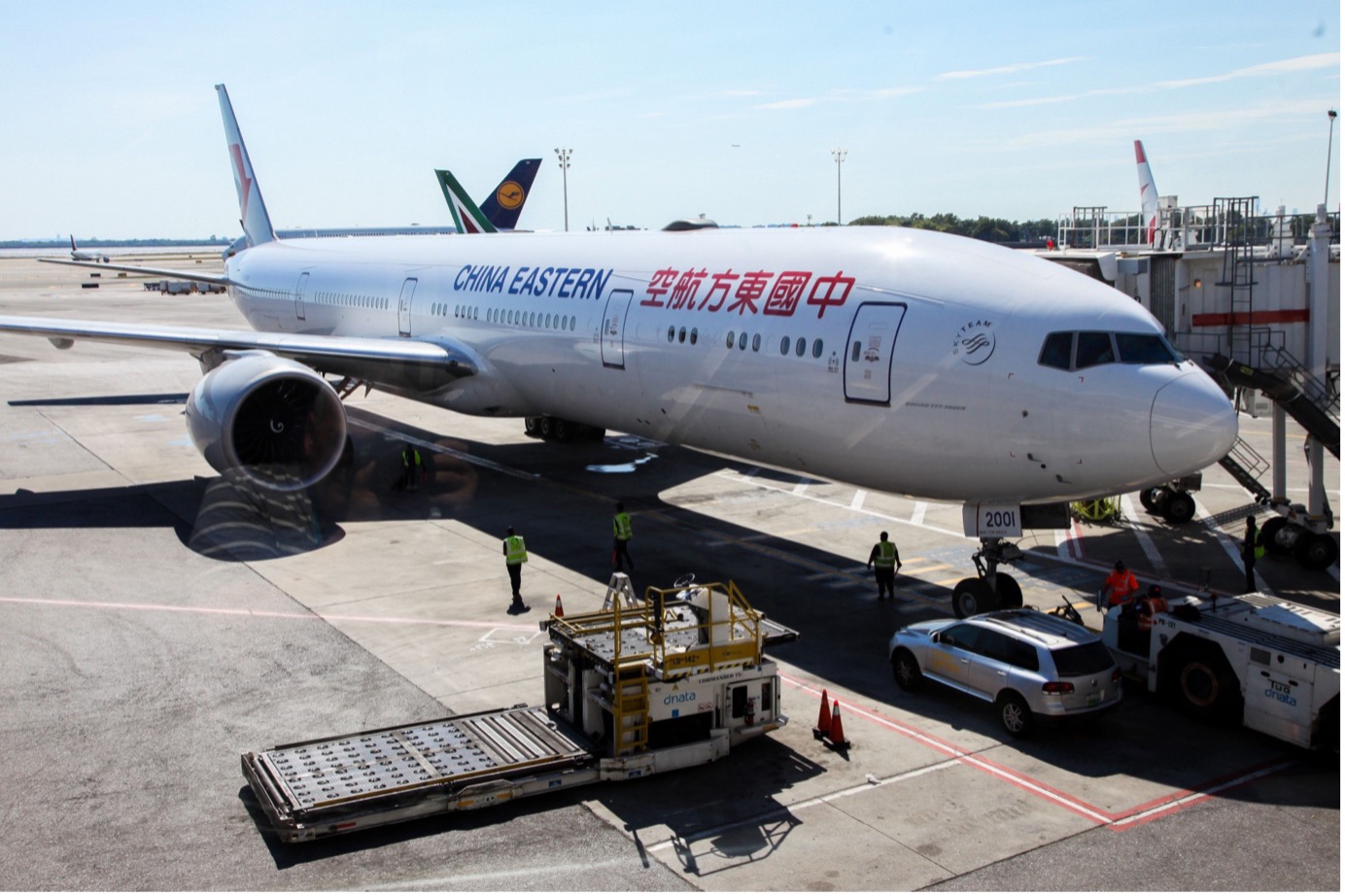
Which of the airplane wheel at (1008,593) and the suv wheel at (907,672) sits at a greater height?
the airplane wheel at (1008,593)

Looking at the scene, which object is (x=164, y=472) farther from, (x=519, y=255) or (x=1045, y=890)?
(x=1045, y=890)

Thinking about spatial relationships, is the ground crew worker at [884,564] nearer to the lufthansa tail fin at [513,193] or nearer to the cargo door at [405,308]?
the cargo door at [405,308]

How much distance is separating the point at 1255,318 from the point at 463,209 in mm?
52242

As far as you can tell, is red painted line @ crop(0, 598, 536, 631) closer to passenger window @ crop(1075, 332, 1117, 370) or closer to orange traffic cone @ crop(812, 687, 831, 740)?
orange traffic cone @ crop(812, 687, 831, 740)

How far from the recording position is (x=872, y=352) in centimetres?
1731

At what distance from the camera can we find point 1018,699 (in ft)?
46.3

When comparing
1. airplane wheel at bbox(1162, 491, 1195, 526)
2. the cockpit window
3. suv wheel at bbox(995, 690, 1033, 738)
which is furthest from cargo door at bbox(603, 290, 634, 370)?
airplane wheel at bbox(1162, 491, 1195, 526)

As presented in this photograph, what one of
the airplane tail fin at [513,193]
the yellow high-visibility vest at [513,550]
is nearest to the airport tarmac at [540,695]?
the yellow high-visibility vest at [513,550]

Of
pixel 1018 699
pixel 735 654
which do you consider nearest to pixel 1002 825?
pixel 1018 699

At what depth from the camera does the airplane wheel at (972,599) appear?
673 inches

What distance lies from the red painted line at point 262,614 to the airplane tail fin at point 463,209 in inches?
1831

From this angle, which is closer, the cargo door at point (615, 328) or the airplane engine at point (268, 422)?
the cargo door at point (615, 328)

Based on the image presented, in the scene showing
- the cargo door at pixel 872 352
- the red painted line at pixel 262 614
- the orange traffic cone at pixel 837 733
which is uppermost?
the cargo door at pixel 872 352

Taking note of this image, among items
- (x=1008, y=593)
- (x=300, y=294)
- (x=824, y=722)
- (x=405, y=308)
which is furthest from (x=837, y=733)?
(x=300, y=294)
